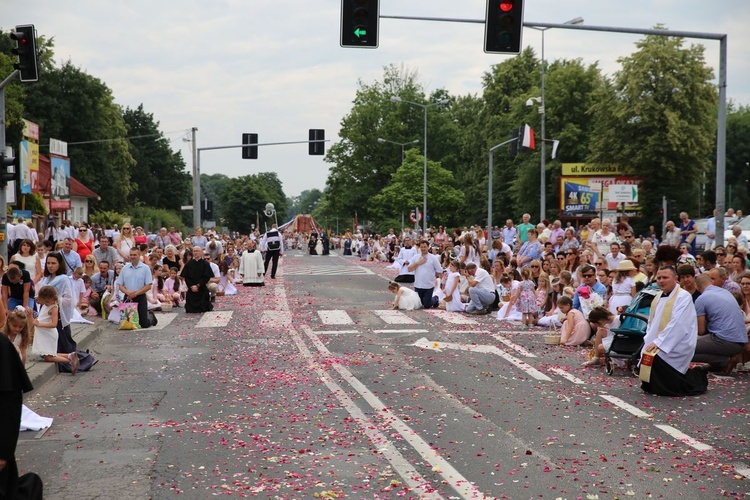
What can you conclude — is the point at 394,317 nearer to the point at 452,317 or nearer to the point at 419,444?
the point at 452,317

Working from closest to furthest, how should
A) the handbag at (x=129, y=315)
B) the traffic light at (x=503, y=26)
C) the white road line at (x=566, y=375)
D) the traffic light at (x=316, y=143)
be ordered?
1. the white road line at (x=566, y=375)
2. the traffic light at (x=503, y=26)
3. the handbag at (x=129, y=315)
4. the traffic light at (x=316, y=143)

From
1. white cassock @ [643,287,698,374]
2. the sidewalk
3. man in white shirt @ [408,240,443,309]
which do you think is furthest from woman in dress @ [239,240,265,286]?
white cassock @ [643,287,698,374]

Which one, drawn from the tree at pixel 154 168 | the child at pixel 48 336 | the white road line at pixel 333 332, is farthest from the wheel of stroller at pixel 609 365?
the tree at pixel 154 168

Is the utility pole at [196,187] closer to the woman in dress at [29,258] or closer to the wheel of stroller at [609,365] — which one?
the woman in dress at [29,258]

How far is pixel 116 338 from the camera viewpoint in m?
16.2

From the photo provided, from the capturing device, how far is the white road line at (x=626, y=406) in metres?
9.41

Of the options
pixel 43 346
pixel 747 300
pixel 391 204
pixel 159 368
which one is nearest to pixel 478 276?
pixel 747 300

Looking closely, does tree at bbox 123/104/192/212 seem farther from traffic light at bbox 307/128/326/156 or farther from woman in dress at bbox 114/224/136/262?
woman in dress at bbox 114/224/136/262

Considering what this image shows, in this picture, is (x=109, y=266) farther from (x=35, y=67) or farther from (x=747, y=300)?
(x=747, y=300)

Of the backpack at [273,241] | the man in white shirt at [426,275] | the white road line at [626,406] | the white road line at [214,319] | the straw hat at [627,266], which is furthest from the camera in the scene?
the backpack at [273,241]

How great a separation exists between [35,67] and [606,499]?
15284 mm

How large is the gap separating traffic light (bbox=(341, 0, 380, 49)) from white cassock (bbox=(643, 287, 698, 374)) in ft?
24.3

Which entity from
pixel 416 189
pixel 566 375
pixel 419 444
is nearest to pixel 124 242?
pixel 566 375

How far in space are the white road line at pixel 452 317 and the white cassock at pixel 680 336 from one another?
7958 mm
